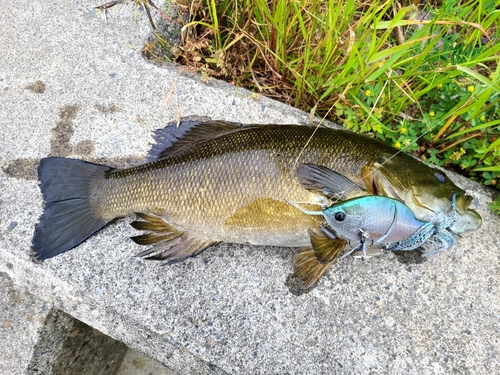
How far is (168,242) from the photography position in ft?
6.26

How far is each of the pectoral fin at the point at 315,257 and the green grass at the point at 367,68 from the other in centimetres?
82

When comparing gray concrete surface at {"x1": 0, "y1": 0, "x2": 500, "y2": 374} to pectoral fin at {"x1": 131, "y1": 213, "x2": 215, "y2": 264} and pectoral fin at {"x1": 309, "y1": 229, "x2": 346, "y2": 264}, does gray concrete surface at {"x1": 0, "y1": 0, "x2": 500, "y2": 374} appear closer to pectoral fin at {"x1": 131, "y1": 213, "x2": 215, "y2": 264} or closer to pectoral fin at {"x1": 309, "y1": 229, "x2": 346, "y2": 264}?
pectoral fin at {"x1": 131, "y1": 213, "x2": 215, "y2": 264}

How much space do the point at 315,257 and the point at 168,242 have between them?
2.60 feet

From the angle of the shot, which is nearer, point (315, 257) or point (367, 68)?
point (315, 257)

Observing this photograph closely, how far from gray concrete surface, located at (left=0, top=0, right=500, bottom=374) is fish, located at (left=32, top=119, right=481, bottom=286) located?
166 mm

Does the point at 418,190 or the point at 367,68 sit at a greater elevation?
the point at 367,68

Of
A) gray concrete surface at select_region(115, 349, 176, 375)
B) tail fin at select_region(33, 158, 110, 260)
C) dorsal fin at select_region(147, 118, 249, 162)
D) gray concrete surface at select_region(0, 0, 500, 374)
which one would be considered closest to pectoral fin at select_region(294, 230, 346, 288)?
gray concrete surface at select_region(0, 0, 500, 374)

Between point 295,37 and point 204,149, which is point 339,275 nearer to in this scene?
point 204,149

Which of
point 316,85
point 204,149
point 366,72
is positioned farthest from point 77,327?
point 366,72

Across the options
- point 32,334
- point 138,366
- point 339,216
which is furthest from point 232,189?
point 138,366

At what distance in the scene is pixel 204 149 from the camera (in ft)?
6.26

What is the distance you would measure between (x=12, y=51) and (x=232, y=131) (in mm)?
1838

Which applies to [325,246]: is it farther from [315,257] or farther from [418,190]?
[418,190]

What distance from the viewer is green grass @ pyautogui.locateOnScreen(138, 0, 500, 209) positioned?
79.5 inches
